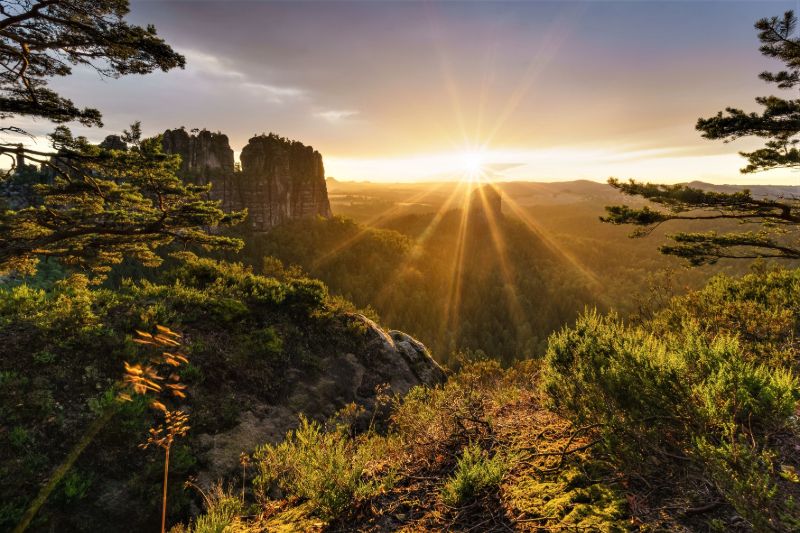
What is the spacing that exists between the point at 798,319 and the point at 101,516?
48.4 ft

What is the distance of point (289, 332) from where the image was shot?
1273 cm

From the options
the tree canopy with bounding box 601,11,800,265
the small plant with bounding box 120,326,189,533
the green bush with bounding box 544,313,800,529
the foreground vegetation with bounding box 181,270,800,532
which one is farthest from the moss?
the tree canopy with bounding box 601,11,800,265

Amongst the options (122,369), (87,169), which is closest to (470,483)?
(122,369)

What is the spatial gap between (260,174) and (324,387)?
311 feet

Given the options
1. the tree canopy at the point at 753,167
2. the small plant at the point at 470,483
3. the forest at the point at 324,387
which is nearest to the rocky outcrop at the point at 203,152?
the forest at the point at 324,387

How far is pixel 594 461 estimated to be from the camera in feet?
12.0

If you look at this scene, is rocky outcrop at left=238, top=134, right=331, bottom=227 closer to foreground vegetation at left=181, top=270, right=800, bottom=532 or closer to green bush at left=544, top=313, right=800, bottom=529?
foreground vegetation at left=181, top=270, right=800, bottom=532

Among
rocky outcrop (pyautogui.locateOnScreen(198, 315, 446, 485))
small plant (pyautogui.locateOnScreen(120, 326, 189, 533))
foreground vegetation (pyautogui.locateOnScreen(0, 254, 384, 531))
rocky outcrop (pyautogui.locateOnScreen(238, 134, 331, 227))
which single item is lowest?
rocky outcrop (pyautogui.locateOnScreen(198, 315, 446, 485))

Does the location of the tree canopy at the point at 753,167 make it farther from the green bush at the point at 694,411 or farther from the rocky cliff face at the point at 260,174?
the rocky cliff face at the point at 260,174

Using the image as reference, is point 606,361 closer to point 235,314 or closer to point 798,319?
point 798,319

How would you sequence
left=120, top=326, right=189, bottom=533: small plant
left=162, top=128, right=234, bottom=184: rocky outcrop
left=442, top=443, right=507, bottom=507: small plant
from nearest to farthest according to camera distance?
left=120, top=326, right=189, bottom=533: small plant, left=442, top=443, right=507, bottom=507: small plant, left=162, top=128, right=234, bottom=184: rocky outcrop

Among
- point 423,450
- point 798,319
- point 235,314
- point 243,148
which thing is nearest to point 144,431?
point 235,314

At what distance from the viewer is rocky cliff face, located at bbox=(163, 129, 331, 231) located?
292 feet

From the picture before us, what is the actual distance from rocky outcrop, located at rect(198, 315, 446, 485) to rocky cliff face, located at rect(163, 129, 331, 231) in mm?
80229
